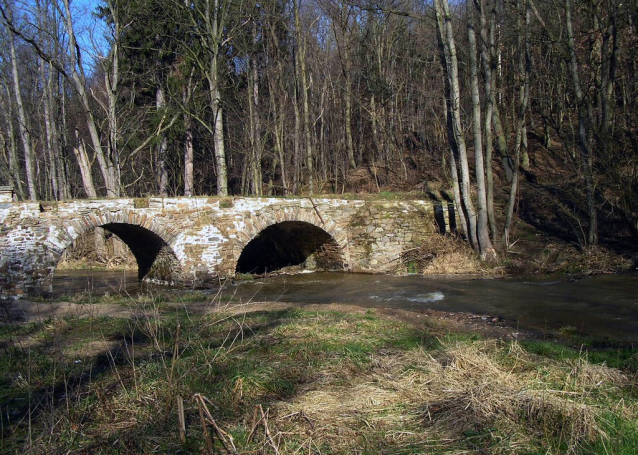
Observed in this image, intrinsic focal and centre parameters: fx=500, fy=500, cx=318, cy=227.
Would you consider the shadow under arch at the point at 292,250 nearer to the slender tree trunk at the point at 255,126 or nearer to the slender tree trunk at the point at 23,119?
the slender tree trunk at the point at 255,126

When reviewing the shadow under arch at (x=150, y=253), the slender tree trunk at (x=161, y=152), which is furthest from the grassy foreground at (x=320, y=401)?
the slender tree trunk at (x=161, y=152)

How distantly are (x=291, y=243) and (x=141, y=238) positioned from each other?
5160mm

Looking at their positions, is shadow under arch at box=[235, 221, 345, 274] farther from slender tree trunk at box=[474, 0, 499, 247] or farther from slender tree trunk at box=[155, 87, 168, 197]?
slender tree trunk at box=[155, 87, 168, 197]

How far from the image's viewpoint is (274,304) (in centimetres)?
985

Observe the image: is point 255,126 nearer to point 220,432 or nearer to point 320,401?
point 320,401

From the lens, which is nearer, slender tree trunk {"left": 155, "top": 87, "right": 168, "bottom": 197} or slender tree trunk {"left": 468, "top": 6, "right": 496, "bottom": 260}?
slender tree trunk {"left": 468, "top": 6, "right": 496, "bottom": 260}

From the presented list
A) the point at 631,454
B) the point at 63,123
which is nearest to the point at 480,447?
the point at 631,454

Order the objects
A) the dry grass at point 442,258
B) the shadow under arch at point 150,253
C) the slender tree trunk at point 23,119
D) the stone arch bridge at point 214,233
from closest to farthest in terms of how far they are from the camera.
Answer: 1. the stone arch bridge at point 214,233
2. the shadow under arch at point 150,253
3. the dry grass at point 442,258
4. the slender tree trunk at point 23,119

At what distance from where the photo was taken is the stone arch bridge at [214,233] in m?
11.5

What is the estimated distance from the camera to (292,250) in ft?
58.3

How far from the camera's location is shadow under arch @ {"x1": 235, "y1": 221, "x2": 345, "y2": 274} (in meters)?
16.2

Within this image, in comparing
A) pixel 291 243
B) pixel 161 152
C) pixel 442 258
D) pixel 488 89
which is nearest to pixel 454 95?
pixel 488 89

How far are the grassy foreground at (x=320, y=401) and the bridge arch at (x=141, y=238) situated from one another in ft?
22.3

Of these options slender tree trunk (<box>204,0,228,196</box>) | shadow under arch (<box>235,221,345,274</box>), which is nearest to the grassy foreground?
shadow under arch (<box>235,221,345,274</box>)
